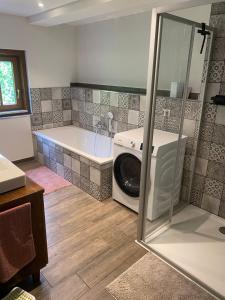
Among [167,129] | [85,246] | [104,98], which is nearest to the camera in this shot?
[85,246]

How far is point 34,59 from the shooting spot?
142 inches

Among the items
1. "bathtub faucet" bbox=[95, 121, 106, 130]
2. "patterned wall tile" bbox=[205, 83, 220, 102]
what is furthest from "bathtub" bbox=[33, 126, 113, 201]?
"patterned wall tile" bbox=[205, 83, 220, 102]

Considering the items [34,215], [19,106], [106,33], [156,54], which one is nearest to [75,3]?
[106,33]

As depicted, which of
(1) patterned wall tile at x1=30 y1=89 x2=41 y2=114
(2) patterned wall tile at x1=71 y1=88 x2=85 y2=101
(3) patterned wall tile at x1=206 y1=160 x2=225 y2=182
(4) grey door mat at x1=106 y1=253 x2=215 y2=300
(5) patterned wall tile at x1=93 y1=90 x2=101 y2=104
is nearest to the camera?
(4) grey door mat at x1=106 y1=253 x2=215 y2=300

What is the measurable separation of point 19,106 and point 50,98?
20.2 inches

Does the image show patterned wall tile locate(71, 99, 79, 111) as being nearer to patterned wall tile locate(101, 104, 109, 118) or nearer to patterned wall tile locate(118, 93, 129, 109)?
patterned wall tile locate(101, 104, 109, 118)

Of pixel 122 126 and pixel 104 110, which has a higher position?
pixel 104 110

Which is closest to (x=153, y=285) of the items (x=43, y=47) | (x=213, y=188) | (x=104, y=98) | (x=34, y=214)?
(x=34, y=214)

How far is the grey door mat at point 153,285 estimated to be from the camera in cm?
166

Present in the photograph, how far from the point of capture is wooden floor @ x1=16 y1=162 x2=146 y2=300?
1712 millimetres

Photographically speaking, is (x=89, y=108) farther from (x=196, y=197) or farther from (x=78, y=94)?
(x=196, y=197)

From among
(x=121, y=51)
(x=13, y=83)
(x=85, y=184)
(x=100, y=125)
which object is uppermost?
(x=121, y=51)

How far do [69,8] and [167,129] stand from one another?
180 centimetres

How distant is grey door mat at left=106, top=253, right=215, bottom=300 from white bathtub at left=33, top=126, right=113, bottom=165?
183 cm
